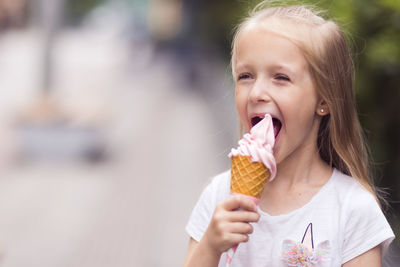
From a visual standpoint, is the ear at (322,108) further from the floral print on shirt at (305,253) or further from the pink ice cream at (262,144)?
the floral print on shirt at (305,253)

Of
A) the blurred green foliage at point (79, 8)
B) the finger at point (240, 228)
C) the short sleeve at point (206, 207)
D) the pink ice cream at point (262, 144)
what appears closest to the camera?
the finger at point (240, 228)

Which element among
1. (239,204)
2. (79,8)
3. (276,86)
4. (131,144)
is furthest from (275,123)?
(79,8)

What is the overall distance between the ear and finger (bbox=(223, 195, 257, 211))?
0.44 metres

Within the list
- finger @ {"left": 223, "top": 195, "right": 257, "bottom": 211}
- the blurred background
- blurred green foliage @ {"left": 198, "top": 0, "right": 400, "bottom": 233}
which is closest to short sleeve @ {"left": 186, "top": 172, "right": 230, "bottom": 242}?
finger @ {"left": 223, "top": 195, "right": 257, "bottom": 211}

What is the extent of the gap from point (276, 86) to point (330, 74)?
0.20 m

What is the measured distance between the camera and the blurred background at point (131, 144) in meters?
5.57

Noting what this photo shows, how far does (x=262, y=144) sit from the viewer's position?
6.65 ft

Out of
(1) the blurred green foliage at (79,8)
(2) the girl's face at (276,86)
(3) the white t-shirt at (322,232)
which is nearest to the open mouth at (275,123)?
(2) the girl's face at (276,86)

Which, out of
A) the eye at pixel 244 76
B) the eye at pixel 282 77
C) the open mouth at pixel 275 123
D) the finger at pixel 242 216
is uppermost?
the eye at pixel 244 76

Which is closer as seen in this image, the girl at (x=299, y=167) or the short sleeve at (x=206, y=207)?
the girl at (x=299, y=167)

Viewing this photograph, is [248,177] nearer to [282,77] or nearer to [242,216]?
[242,216]

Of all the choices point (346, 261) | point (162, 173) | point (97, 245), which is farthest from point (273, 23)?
point (162, 173)

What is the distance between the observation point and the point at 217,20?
1664 centimetres

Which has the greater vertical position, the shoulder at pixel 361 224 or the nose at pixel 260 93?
the nose at pixel 260 93
